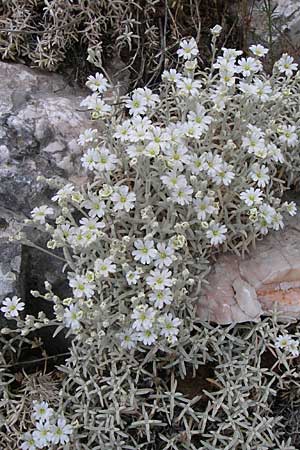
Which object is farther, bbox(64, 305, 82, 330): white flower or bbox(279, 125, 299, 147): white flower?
bbox(279, 125, 299, 147): white flower

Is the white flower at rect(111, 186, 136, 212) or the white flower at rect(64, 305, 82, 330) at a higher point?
the white flower at rect(111, 186, 136, 212)

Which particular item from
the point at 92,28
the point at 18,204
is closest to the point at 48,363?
the point at 18,204

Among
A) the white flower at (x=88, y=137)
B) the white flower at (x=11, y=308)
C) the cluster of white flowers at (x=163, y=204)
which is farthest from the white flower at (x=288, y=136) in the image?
the white flower at (x=11, y=308)

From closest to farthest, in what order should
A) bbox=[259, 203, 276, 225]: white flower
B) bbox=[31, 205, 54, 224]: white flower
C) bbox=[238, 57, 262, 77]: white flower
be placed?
bbox=[31, 205, 54, 224]: white flower, bbox=[259, 203, 276, 225]: white flower, bbox=[238, 57, 262, 77]: white flower

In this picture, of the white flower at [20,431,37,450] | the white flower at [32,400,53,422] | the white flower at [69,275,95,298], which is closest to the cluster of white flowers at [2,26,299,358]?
the white flower at [69,275,95,298]

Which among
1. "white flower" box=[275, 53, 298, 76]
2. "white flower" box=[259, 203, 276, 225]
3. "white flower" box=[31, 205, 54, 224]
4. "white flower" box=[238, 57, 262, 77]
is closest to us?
"white flower" box=[31, 205, 54, 224]

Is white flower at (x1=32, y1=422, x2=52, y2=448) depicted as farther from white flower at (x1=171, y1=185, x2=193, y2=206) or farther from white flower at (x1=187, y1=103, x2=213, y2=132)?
white flower at (x1=187, y1=103, x2=213, y2=132)
